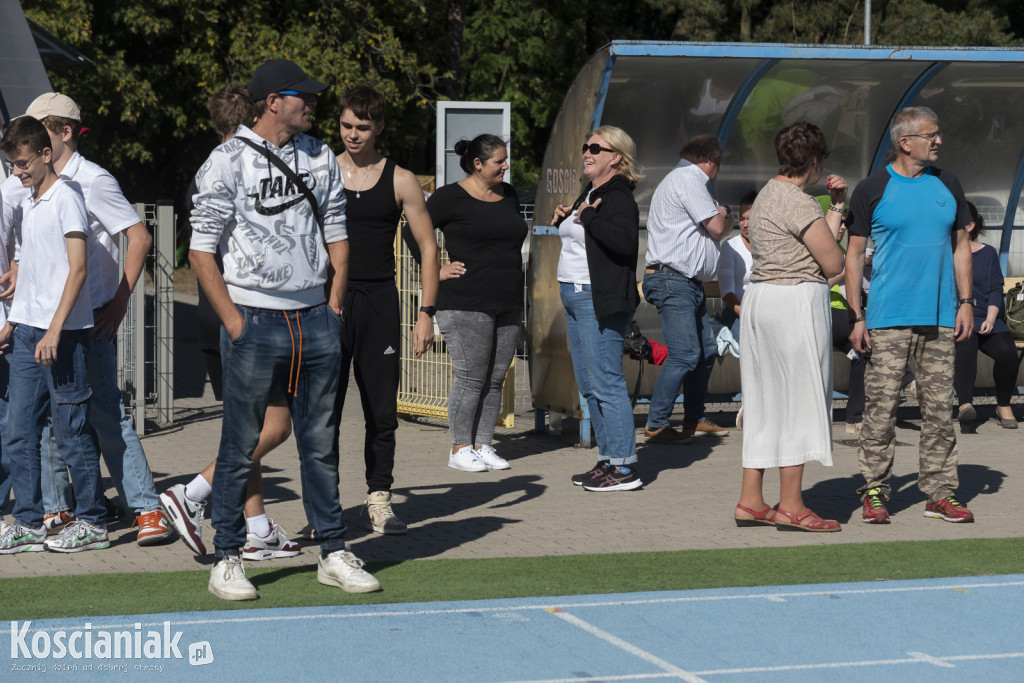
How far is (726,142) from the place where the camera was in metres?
11.1

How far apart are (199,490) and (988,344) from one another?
694cm

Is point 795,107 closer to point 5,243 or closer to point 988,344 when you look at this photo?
point 988,344

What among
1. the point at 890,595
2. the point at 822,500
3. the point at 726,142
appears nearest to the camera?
the point at 890,595

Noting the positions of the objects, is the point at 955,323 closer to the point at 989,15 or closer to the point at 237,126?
the point at 237,126

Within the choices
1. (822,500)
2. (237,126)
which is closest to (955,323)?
(822,500)

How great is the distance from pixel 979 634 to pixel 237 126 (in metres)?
3.53

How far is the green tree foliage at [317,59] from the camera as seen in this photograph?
2464cm

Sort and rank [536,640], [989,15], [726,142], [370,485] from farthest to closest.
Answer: [989,15] < [726,142] < [370,485] < [536,640]

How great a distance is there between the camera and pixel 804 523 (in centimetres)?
670

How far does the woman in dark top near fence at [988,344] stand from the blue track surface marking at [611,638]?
4946 mm

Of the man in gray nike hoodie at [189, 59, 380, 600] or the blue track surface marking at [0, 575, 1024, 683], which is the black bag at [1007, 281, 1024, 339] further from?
the man in gray nike hoodie at [189, 59, 380, 600]

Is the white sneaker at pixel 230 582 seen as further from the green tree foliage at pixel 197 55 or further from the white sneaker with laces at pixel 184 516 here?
the green tree foliage at pixel 197 55

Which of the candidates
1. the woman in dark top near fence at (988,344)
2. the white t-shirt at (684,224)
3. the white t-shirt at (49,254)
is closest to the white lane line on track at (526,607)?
the white t-shirt at (49,254)

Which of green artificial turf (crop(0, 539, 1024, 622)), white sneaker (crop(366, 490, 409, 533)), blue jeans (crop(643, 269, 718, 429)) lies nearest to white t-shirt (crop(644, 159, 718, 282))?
blue jeans (crop(643, 269, 718, 429))
